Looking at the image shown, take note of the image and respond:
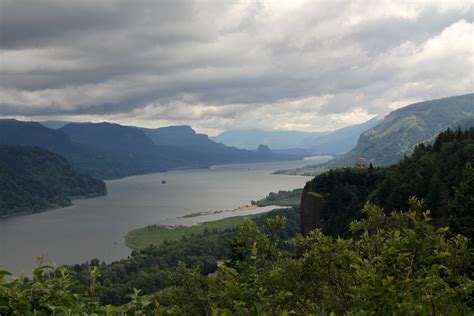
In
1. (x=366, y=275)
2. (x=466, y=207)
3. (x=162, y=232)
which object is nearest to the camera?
(x=366, y=275)

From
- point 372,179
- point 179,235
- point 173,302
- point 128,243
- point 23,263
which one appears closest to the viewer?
point 173,302

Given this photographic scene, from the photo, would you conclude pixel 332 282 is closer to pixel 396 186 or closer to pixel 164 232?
pixel 396 186

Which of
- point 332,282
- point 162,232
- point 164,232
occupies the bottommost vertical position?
point 164,232

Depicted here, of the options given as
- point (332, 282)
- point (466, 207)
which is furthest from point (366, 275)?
point (466, 207)

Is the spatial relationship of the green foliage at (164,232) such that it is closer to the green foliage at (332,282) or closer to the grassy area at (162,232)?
the grassy area at (162,232)

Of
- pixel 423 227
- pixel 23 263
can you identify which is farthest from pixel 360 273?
pixel 23 263

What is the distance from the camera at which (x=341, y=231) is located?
86188 millimetres

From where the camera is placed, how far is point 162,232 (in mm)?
177625

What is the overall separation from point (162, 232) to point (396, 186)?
386 feet

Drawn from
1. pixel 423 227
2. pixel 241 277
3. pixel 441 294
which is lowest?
pixel 441 294

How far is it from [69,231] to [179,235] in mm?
48321

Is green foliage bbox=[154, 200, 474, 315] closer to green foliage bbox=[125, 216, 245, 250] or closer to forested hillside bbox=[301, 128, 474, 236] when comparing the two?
forested hillside bbox=[301, 128, 474, 236]

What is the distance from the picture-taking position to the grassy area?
159500 mm

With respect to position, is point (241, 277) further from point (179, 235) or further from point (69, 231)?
point (69, 231)
